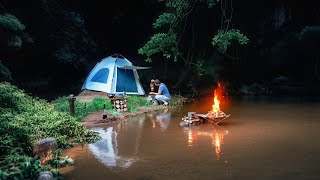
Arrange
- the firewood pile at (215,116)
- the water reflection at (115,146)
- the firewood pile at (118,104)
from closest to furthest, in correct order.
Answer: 1. the water reflection at (115,146)
2. the firewood pile at (215,116)
3. the firewood pile at (118,104)

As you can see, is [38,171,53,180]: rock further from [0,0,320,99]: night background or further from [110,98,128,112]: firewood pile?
[0,0,320,99]: night background

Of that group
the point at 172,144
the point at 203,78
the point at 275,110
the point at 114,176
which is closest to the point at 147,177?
the point at 114,176

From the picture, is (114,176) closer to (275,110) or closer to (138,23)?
(275,110)

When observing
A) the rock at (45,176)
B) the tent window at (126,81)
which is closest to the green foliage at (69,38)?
the tent window at (126,81)

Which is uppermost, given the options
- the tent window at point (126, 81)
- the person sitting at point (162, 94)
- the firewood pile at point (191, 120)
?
the tent window at point (126, 81)

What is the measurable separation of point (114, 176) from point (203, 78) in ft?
77.8

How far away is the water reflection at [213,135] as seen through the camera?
32.1ft

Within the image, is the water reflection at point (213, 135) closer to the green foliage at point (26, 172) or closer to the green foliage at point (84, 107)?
the green foliage at point (26, 172)

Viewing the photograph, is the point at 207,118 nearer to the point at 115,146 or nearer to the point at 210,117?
the point at 210,117

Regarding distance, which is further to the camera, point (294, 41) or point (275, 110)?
point (294, 41)

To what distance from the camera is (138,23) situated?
3300 centimetres

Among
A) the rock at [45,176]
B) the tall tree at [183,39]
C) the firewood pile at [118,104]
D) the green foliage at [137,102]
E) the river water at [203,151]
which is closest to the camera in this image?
the rock at [45,176]

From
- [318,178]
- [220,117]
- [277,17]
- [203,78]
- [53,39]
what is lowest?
[318,178]

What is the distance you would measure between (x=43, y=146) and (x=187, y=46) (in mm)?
22136
